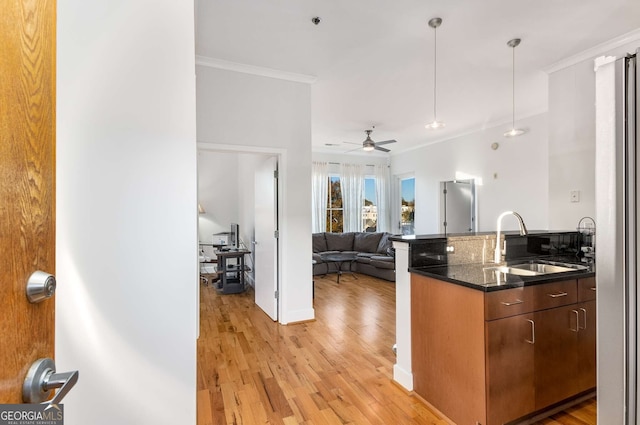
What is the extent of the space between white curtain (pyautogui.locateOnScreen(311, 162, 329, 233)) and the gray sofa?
1.56ft

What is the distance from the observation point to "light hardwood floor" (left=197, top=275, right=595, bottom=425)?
1.92 metres

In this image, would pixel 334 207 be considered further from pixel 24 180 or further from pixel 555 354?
pixel 24 180

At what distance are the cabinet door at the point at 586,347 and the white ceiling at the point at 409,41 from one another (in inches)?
91.9

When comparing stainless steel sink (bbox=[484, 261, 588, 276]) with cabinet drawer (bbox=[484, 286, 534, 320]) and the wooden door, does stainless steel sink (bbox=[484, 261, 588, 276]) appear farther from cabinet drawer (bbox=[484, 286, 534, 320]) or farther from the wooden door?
the wooden door

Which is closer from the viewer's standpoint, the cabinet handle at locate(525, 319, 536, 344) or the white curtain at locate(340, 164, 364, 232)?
the cabinet handle at locate(525, 319, 536, 344)

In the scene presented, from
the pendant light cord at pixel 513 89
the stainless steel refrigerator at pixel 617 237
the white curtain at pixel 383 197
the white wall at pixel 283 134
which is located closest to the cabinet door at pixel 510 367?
the stainless steel refrigerator at pixel 617 237

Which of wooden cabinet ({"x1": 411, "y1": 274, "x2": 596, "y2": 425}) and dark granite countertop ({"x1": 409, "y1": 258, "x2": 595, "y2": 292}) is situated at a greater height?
dark granite countertop ({"x1": 409, "y1": 258, "x2": 595, "y2": 292})

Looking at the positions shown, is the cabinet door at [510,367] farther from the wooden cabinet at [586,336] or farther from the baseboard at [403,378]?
the baseboard at [403,378]

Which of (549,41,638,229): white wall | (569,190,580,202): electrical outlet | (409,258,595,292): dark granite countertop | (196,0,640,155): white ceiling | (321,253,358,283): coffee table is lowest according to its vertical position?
(321,253,358,283): coffee table

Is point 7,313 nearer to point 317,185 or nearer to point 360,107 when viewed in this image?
point 360,107

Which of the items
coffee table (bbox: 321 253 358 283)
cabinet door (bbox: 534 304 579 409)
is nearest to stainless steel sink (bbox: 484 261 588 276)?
cabinet door (bbox: 534 304 579 409)

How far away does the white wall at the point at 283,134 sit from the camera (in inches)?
129

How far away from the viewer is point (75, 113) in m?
0.79

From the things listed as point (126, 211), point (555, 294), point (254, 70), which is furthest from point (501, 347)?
point (254, 70)
